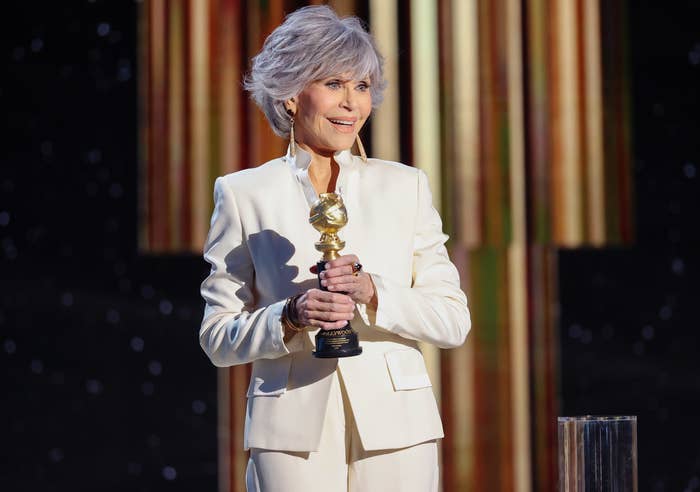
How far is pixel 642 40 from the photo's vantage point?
3.41 metres

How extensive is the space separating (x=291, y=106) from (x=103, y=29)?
1.59m

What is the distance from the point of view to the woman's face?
71.7 inches

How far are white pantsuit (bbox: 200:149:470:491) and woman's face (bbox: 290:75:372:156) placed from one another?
1.8 inches

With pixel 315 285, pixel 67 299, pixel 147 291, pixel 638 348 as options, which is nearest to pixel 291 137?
pixel 315 285

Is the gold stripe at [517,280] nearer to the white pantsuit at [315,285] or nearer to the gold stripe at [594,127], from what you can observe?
the gold stripe at [594,127]

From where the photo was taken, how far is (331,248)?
1624 millimetres

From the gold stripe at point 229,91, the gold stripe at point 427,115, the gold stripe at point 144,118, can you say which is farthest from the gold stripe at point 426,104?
the gold stripe at point 144,118

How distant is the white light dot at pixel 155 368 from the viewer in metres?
3.25

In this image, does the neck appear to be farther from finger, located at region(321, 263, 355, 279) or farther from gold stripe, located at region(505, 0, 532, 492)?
gold stripe, located at region(505, 0, 532, 492)

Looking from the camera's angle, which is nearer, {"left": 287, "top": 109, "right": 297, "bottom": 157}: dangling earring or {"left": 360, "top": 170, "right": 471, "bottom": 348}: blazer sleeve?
{"left": 360, "top": 170, "right": 471, "bottom": 348}: blazer sleeve

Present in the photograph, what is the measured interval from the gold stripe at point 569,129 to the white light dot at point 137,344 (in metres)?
1.27

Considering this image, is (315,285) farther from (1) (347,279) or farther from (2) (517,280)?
(2) (517,280)

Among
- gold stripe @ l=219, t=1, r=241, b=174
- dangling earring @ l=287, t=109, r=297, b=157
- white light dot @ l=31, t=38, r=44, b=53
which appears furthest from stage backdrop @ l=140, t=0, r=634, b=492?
dangling earring @ l=287, t=109, r=297, b=157

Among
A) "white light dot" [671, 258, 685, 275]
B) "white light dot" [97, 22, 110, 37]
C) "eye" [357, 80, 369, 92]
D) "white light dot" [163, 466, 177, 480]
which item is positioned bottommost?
"white light dot" [163, 466, 177, 480]
